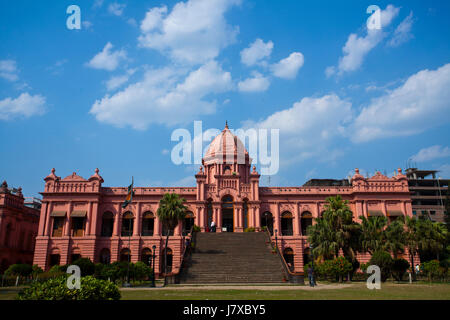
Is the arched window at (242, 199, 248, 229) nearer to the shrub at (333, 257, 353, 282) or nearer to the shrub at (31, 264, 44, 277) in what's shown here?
the shrub at (333, 257, 353, 282)

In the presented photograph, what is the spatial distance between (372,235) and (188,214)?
2219 cm

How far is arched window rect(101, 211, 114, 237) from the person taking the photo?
47844 millimetres

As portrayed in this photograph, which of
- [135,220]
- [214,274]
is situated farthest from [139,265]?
[135,220]

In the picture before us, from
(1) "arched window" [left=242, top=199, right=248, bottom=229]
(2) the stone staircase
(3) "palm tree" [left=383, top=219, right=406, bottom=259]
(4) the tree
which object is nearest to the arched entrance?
(1) "arched window" [left=242, top=199, right=248, bottom=229]

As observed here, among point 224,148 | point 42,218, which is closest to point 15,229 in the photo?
point 42,218

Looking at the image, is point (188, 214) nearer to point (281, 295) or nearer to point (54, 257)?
point (54, 257)

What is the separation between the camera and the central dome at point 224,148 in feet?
174

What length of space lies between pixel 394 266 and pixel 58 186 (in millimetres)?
38865

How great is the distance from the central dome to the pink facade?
25.2m

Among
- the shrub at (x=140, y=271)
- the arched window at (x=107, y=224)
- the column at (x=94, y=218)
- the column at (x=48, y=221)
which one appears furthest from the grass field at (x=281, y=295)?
the arched window at (x=107, y=224)

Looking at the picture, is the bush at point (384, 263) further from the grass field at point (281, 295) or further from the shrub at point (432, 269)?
the grass field at point (281, 295)
